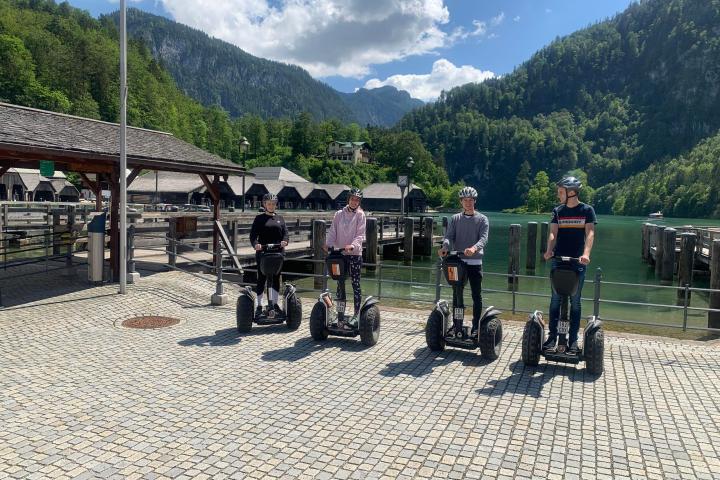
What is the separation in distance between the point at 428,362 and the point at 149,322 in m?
4.90

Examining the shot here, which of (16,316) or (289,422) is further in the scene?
(16,316)

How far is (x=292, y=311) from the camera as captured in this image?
27.8 ft

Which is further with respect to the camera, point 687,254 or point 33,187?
point 33,187

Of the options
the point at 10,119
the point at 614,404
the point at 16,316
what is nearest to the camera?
the point at 614,404

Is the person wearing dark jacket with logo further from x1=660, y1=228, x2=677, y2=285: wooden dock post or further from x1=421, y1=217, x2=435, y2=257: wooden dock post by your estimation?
x1=421, y1=217, x2=435, y2=257: wooden dock post

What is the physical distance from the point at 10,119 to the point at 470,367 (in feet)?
35.0

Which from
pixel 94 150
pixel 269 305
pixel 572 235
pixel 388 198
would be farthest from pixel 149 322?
pixel 388 198

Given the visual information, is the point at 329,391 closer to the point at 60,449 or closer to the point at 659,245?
the point at 60,449

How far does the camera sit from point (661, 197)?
12431 centimetres

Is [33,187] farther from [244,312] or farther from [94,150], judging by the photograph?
[244,312]

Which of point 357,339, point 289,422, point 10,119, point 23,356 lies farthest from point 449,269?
point 10,119

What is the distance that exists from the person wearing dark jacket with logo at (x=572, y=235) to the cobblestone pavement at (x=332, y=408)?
0.66 metres

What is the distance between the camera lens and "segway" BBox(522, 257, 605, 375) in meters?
6.36

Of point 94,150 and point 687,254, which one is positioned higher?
point 94,150
